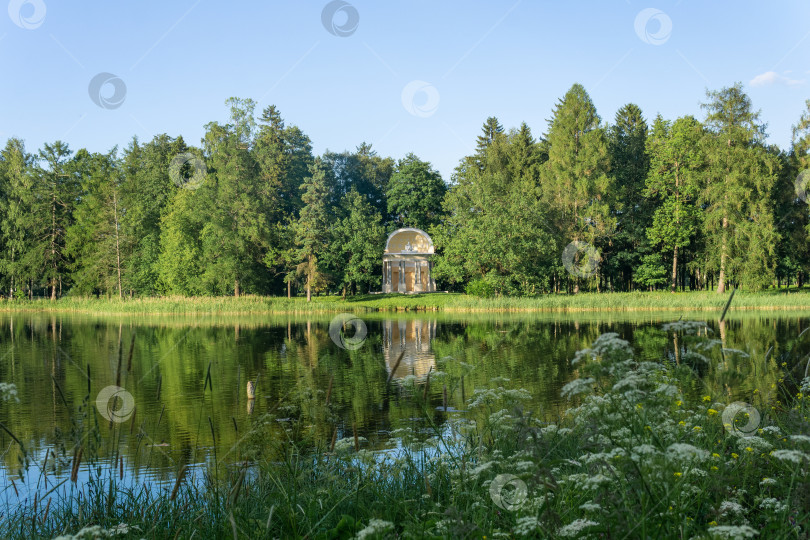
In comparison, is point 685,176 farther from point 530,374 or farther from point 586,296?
point 530,374

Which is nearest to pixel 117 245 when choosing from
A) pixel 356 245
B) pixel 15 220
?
pixel 15 220

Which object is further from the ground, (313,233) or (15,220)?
(15,220)

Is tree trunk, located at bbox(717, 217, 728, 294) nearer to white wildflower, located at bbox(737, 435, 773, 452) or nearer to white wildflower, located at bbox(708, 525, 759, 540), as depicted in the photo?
white wildflower, located at bbox(737, 435, 773, 452)

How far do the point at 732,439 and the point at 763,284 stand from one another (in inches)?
1860

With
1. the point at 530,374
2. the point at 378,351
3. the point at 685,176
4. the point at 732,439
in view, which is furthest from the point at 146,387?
the point at 685,176

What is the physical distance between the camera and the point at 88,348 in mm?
24688

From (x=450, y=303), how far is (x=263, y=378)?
3033cm

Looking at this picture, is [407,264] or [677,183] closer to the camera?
[677,183]

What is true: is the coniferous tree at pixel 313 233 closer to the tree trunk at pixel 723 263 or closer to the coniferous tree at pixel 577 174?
the coniferous tree at pixel 577 174

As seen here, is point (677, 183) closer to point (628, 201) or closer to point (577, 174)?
point (628, 201)

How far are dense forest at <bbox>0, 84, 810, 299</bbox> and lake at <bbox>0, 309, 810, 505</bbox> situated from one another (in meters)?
12.7

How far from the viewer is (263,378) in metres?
18.0

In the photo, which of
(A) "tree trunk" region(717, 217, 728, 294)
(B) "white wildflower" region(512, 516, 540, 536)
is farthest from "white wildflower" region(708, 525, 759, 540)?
(A) "tree trunk" region(717, 217, 728, 294)

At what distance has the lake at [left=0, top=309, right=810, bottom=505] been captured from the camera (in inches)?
250
